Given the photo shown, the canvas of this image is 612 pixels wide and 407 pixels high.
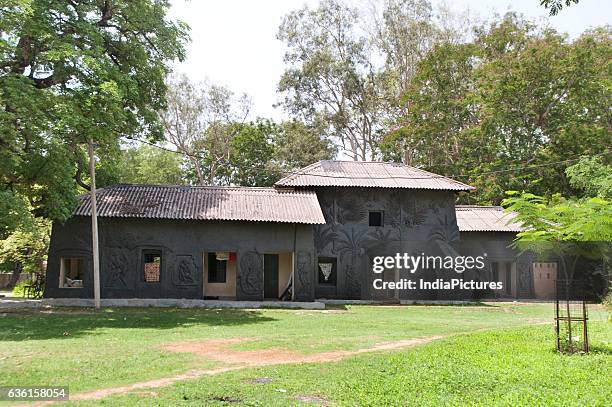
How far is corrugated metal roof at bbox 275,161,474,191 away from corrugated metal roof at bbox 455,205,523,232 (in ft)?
7.60

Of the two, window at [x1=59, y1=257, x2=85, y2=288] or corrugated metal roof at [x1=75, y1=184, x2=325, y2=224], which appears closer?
window at [x1=59, y1=257, x2=85, y2=288]

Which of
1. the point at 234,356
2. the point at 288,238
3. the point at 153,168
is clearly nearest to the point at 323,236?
the point at 288,238

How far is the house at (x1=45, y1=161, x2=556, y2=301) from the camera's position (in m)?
23.1

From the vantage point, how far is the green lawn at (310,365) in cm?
792

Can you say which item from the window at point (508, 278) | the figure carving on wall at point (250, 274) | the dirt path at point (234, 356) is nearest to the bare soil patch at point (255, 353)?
the dirt path at point (234, 356)

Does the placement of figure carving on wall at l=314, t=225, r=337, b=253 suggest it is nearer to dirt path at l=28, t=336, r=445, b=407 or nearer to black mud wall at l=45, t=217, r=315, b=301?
black mud wall at l=45, t=217, r=315, b=301

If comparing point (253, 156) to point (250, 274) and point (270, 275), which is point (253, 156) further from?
point (250, 274)

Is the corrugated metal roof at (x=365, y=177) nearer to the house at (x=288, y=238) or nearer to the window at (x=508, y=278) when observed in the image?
the house at (x=288, y=238)

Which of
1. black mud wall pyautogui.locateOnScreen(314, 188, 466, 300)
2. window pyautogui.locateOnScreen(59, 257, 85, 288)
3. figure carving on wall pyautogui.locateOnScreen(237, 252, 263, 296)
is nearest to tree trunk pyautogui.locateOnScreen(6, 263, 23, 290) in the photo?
window pyautogui.locateOnScreen(59, 257, 85, 288)

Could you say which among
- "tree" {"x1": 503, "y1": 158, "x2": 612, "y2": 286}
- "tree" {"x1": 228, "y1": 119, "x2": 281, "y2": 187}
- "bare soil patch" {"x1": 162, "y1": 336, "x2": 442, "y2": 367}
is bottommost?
"bare soil patch" {"x1": 162, "y1": 336, "x2": 442, "y2": 367}

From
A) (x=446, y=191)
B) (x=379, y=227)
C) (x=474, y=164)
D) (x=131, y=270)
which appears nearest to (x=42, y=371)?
(x=131, y=270)

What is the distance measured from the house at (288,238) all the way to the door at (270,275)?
0.15 ft

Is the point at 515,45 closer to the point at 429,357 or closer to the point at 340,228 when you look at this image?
the point at 340,228

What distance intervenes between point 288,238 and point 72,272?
359 inches
